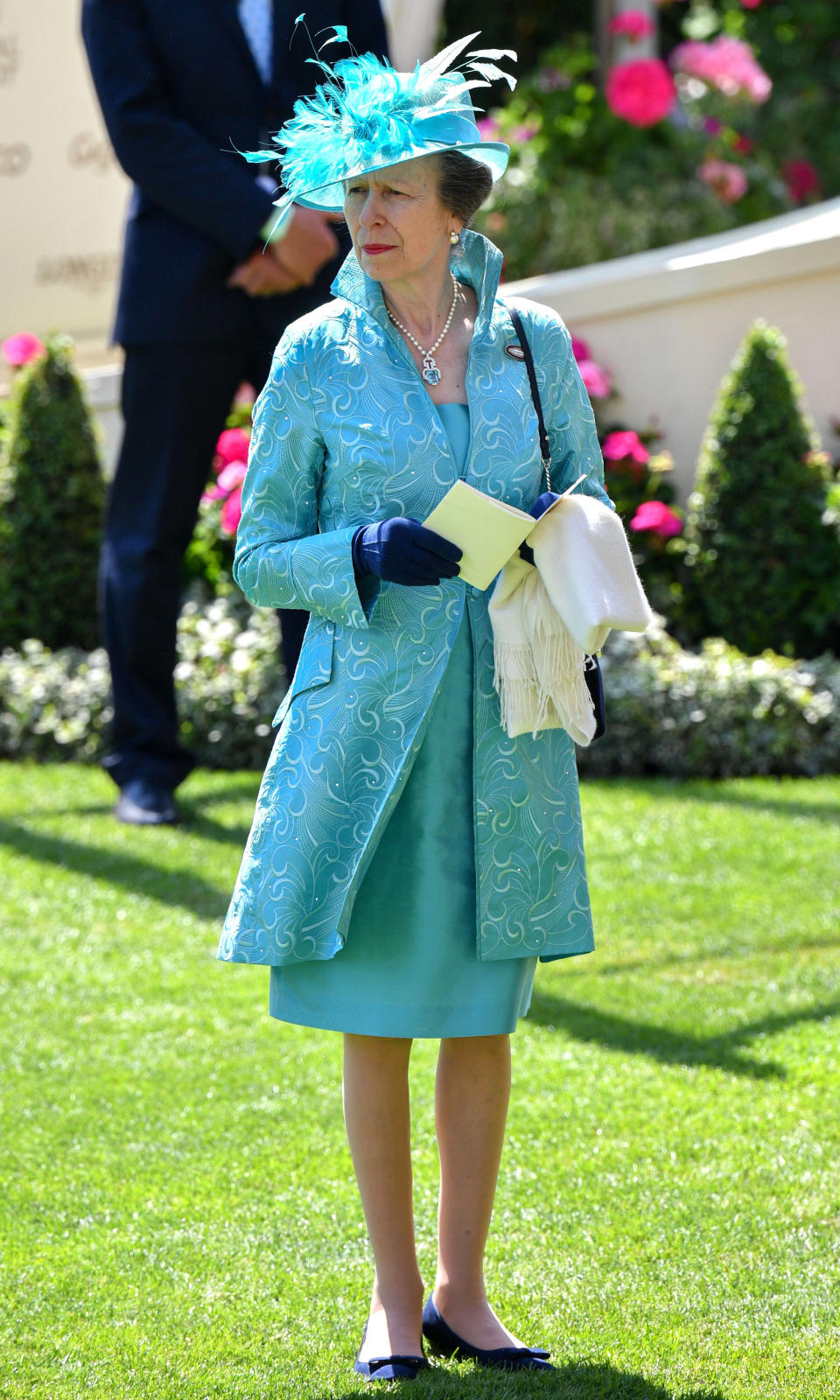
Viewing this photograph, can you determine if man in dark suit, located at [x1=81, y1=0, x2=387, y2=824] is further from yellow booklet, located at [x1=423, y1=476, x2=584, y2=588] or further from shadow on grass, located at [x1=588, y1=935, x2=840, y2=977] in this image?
yellow booklet, located at [x1=423, y1=476, x2=584, y2=588]

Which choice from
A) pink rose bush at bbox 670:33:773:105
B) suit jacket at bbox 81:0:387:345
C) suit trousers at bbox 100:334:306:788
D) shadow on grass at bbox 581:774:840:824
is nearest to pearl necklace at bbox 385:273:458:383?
suit jacket at bbox 81:0:387:345

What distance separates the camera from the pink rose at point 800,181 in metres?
10.8

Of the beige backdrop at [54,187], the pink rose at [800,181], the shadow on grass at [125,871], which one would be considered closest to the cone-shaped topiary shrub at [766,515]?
the shadow on grass at [125,871]

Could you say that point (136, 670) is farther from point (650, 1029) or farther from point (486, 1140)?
point (486, 1140)

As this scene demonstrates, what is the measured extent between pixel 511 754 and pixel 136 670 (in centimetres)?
306

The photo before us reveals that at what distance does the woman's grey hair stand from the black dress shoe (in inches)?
121

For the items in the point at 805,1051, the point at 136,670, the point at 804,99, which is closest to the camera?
the point at 805,1051

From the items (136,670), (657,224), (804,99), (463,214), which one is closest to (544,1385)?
(463,214)

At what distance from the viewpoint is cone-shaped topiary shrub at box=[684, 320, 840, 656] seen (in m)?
6.48

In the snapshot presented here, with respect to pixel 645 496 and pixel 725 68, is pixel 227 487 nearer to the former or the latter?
pixel 645 496

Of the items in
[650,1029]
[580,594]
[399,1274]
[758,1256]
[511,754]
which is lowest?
[650,1029]

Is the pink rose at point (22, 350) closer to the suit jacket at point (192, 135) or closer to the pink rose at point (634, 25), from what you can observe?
the suit jacket at point (192, 135)

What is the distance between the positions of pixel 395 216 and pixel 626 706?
365cm

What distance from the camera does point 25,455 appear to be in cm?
692
